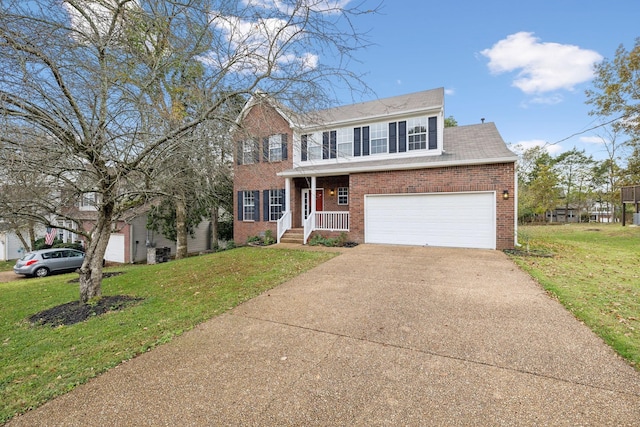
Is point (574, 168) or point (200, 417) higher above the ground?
point (574, 168)

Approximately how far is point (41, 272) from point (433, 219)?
62.5 ft

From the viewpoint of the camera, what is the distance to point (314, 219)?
13.0 m

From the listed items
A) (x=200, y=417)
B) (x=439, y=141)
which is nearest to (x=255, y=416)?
(x=200, y=417)

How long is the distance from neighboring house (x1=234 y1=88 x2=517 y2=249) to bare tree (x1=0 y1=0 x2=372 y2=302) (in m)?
2.27

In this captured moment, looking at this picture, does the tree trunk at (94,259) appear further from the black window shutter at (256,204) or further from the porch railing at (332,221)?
the black window shutter at (256,204)

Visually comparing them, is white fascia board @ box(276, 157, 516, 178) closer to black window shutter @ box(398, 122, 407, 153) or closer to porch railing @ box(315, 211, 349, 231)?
black window shutter @ box(398, 122, 407, 153)

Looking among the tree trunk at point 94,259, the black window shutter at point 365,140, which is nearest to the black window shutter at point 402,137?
the black window shutter at point 365,140

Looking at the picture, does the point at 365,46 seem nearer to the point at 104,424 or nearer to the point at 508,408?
the point at 508,408

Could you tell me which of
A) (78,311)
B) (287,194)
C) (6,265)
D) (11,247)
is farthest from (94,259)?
(11,247)

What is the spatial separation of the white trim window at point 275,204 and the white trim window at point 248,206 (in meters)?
1.14

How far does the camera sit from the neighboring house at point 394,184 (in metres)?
10.2

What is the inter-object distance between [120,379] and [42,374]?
0.96 m

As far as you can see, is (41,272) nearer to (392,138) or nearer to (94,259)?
(94,259)

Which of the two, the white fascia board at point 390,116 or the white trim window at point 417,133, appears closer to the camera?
the white fascia board at point 390,116
